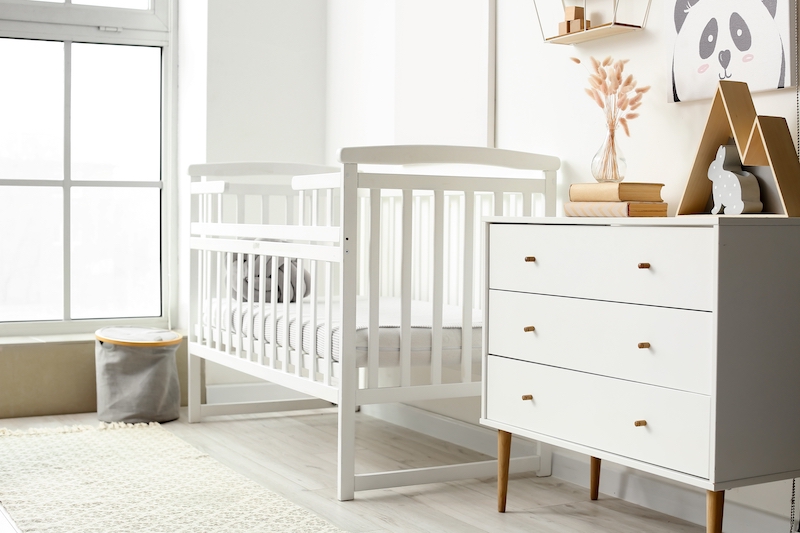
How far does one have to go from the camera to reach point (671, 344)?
1.68 metres

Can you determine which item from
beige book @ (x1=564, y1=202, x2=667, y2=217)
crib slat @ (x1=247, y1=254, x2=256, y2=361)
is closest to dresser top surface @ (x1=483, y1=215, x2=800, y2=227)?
beige book @ (x1=564, y1=202, x2=667, y2=217)

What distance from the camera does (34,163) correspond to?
3621 millimetres

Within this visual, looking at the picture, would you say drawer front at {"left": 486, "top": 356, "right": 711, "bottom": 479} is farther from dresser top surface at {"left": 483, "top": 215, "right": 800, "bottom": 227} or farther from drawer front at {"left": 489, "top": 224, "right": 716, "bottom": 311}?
dresser top surface at {"left": 483, "top": 215, "right": 800, "bottom": 227}

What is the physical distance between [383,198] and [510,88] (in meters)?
0.80

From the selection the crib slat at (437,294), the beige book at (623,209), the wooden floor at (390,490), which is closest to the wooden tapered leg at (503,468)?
the wooden floor at (390,490)

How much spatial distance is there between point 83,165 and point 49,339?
2.44 feet

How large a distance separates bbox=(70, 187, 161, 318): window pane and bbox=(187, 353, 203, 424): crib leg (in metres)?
0.68

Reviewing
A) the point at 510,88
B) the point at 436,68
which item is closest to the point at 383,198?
the point at 436,68

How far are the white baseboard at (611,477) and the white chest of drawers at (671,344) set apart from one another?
0.32 meters

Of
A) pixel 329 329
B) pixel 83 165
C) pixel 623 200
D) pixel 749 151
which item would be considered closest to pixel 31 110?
pixel 83 165

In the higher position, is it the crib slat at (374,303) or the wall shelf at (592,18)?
the wall shelf at (592,18)

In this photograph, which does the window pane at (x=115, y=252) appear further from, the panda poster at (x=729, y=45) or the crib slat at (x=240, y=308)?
the panda poster at (x=729, y=45)

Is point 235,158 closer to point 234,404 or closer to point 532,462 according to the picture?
point 234,404

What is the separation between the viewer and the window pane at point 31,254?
3574 millimetres
